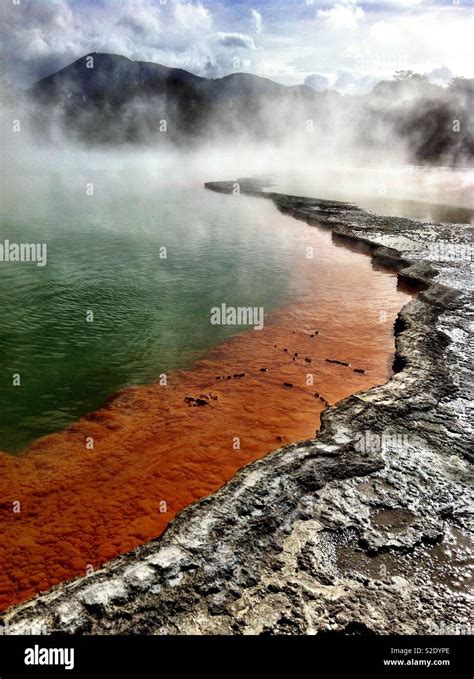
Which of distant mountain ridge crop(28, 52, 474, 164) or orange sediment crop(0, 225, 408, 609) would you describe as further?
distant mountain ridge crop(28, 52, 474, 164)

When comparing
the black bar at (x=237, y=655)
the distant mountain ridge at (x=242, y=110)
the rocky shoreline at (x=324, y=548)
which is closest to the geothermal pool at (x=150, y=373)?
the rocky shoreline at (x=324, y=548)

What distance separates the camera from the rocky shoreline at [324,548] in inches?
113

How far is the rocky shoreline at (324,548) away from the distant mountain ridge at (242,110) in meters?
20.9

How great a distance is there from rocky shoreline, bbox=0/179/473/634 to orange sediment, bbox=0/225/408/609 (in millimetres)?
1063

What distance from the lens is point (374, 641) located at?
2.74 meters

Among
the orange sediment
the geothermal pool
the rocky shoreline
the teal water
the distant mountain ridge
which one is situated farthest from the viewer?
the distant mountain ridge

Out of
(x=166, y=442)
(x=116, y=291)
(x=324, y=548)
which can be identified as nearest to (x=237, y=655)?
(x=324, y=548)

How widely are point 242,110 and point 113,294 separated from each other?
112228mm

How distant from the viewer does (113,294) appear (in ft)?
35.7

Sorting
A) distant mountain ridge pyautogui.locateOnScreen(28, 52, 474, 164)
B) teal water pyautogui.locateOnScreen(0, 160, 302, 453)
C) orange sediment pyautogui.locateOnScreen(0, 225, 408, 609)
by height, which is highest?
A: distant mountain ridge pyautogui.locateOnScreen(28, 52, 474, 164)

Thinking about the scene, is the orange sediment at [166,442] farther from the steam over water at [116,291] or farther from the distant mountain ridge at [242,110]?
the distant mountain ridge at [242,110]

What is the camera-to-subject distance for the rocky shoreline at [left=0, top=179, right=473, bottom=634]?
113 inches

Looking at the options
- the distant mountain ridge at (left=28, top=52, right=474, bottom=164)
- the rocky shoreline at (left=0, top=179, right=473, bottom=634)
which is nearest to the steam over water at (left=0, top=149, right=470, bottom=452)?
the rocky shoreline at (left=0, top=179, right=473, bottom=634)

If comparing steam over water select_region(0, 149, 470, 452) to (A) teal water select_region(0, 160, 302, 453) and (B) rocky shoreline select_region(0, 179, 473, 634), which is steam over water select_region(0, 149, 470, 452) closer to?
(A) teal water select_region(0, 160, 302, 453)
